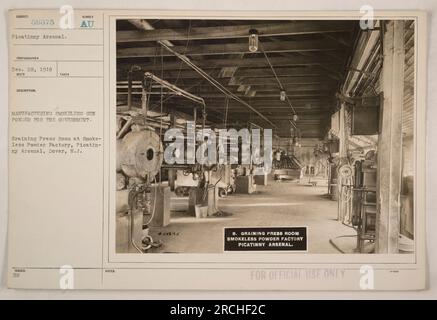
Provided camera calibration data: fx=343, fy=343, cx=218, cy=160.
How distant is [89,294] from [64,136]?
0.47 meters

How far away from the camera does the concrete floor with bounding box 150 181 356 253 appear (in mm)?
1014

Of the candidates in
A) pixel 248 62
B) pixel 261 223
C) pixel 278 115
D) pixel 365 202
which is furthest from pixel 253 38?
pixel 365 202

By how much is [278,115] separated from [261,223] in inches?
15.3

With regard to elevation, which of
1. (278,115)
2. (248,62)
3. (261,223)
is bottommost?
(261,223)

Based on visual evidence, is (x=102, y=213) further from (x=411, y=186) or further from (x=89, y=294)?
(x=411, y=186)

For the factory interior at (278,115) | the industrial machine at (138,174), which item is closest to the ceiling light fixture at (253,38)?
the factory interior at (278,115)

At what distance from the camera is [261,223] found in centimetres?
102

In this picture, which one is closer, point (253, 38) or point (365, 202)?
point (253, 38)

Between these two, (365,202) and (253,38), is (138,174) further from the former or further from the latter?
(365,202)

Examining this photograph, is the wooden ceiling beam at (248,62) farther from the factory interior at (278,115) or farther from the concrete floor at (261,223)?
the concrete floor at (261,223)

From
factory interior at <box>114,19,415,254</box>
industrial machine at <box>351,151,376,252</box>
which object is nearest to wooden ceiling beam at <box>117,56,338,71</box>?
factory interior at <box>114,19,415,254</box>

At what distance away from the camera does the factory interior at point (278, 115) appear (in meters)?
1.00

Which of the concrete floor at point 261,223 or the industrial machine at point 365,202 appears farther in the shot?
the industrial machine at point 365,202
